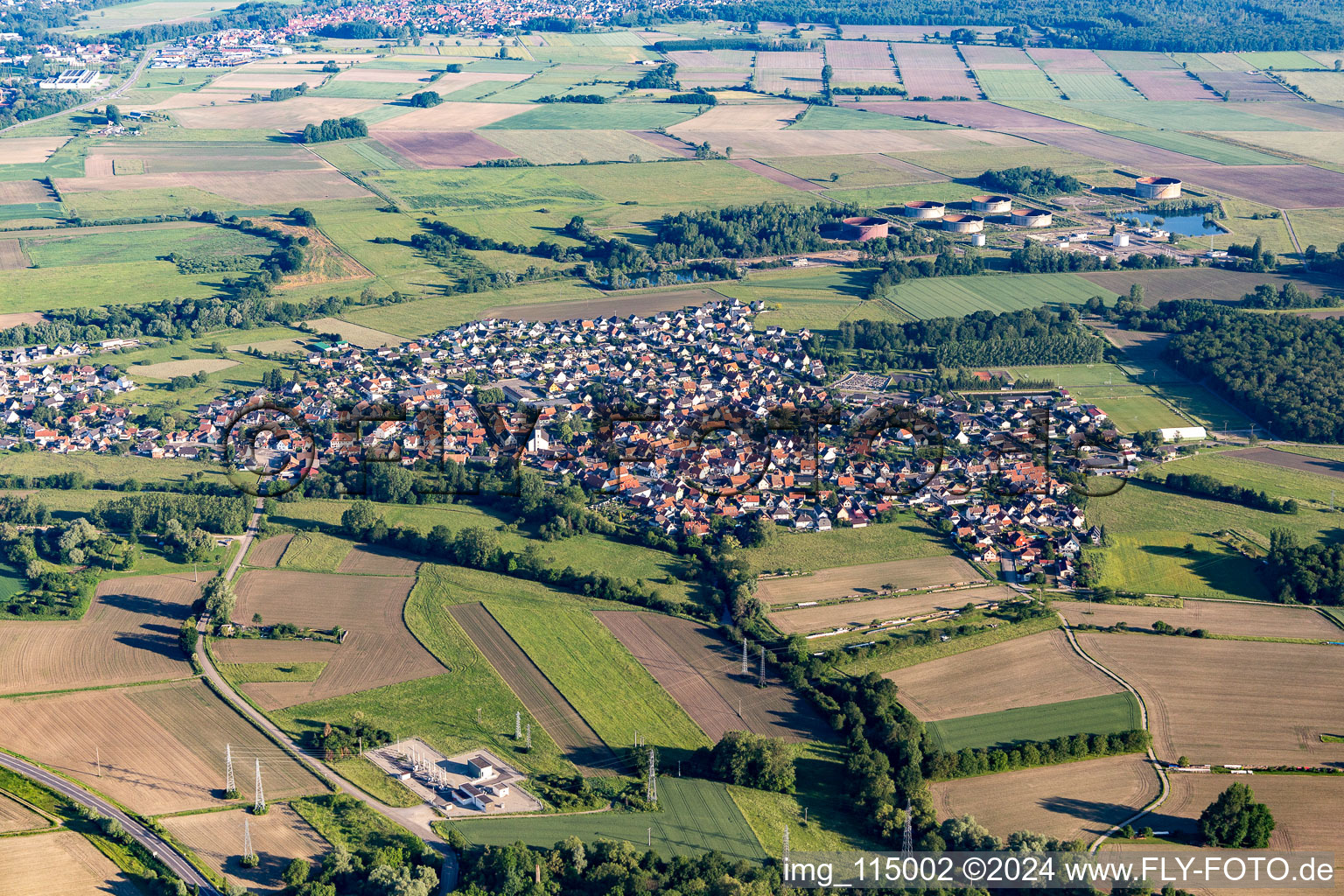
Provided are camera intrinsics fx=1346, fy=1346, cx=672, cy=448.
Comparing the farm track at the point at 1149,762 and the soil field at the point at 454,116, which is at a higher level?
the soil field at the point at 454,116

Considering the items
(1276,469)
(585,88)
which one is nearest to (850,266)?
(1276,469)

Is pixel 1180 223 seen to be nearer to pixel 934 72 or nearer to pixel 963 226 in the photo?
pixel 963 226

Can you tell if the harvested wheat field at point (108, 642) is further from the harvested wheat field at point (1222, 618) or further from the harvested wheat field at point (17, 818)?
the harvested wheat field at point (1222, 618)

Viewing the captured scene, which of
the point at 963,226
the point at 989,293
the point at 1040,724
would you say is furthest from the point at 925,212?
the point at 1040,724

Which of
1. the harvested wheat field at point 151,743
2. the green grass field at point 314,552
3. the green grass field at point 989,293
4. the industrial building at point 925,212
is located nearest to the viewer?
the harvested wheat field at point 151,743

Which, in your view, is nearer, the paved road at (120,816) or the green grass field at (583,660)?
the paved road at (120,816)

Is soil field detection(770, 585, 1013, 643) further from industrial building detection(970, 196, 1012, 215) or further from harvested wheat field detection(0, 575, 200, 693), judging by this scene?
industrial building detection(970, 196, 1012, 215)

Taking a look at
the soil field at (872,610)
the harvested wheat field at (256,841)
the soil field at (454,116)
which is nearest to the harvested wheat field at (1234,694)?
the soil field at (872,610)

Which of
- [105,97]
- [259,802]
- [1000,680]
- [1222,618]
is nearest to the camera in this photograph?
[259,802]
